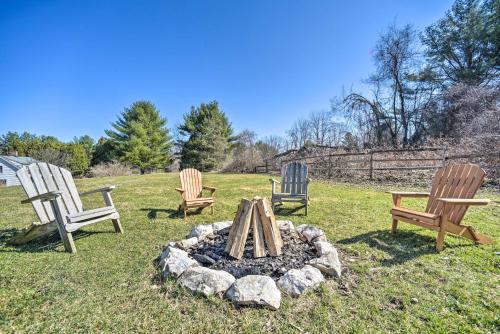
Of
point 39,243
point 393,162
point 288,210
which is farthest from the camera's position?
point 393,162

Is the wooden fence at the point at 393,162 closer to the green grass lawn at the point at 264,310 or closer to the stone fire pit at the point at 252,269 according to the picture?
the green grass lawn at the point at 264,310

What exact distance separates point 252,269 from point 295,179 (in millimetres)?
2974

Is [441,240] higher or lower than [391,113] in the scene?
lower

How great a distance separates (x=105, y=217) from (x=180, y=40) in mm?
7705

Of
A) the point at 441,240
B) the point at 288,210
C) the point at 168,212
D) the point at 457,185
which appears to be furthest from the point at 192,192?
the point at 457,185

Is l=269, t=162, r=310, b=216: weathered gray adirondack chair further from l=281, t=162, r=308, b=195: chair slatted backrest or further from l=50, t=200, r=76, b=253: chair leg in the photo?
l=50, t=200, r=76, b=253: chair leg

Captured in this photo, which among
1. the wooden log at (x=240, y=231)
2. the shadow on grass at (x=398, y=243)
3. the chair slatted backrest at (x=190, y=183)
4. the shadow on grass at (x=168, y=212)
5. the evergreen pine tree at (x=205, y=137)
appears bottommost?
the shadow on grass at (x=398, y=243)

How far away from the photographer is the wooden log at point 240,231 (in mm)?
2275

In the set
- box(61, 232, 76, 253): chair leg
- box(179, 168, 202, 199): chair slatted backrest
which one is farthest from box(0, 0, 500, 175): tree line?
box(61, 232, 76, 253): chair leg

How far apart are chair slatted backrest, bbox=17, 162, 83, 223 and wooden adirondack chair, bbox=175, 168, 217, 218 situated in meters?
1.60

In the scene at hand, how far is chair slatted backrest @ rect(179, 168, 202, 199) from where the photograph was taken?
170 inches

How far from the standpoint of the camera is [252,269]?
205cm

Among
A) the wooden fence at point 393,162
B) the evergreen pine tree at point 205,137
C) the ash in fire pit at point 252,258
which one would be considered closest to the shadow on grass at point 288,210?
the ash in fire pit at point 252,258

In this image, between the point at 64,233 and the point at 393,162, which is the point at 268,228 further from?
the point at 393,162
